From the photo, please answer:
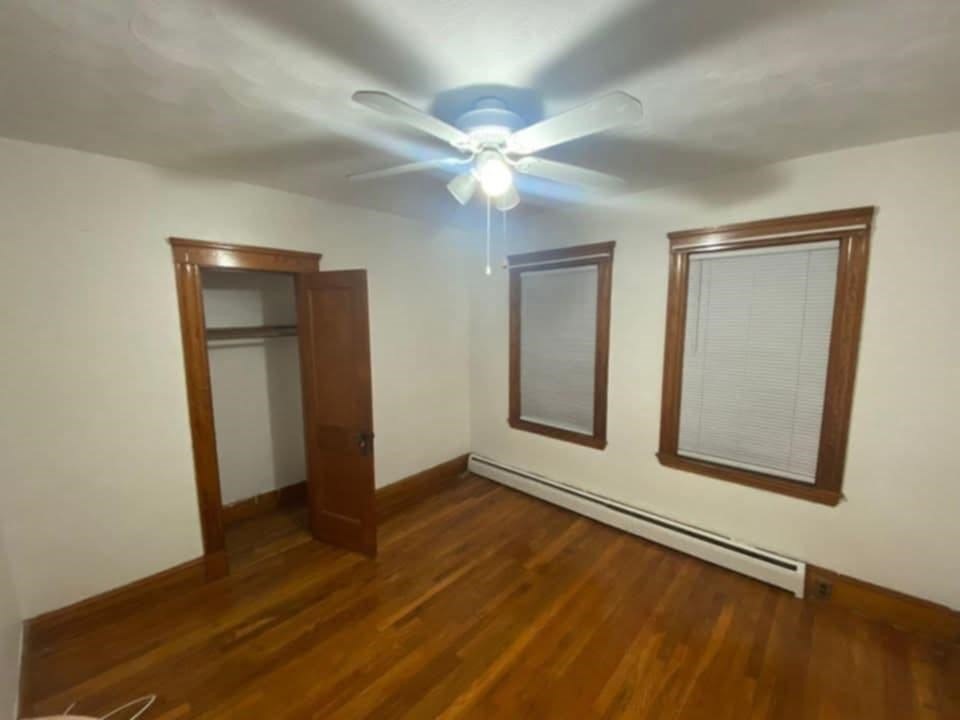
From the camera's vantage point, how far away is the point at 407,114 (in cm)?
127

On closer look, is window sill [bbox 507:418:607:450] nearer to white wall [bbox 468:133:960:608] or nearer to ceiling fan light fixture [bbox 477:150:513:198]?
white wall [bbox 468:133:960:608]

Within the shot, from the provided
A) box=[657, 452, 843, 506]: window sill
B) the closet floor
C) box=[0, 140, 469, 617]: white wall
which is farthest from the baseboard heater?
box=[0, 140, 469, 617]: white wall

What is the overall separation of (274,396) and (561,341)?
2.60m

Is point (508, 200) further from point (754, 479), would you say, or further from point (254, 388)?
point (254, 388)

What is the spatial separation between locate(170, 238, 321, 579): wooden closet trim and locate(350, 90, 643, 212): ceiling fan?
1.24m

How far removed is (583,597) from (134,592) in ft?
8.67

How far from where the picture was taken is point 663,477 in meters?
3.03

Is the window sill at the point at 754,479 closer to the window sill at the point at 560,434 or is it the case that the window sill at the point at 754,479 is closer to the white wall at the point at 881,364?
the white wall at the point at 881,364

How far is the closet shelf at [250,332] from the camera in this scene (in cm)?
320

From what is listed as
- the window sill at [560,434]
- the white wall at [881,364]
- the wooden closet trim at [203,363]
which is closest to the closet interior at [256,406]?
the wooden closet trim at [203,363]

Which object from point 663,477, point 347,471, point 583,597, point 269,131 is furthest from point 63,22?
point 663,477

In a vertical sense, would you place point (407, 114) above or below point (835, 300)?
above

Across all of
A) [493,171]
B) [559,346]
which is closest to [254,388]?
[559,346]

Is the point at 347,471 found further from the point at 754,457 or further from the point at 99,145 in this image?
the point at 754,457
